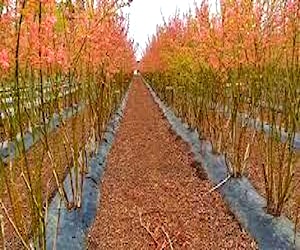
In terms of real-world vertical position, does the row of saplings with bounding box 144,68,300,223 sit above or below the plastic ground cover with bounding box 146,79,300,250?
above

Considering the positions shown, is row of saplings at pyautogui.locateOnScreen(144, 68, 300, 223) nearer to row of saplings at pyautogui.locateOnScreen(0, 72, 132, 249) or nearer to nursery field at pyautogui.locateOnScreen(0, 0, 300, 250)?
nursery field at pyautogui.locateOnScreen(0, 0, 300, 250)

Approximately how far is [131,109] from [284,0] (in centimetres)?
1606

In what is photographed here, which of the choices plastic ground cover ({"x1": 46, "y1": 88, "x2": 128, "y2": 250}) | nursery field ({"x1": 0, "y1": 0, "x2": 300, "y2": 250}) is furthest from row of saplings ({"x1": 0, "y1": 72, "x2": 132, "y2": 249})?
plastic ground cover ({"x1": 46, "y1": 88, "x2": 128, "y2": 250})

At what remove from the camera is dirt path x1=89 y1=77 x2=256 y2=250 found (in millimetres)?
5824

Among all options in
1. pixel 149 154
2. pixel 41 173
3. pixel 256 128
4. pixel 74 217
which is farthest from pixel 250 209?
pixel 149 154

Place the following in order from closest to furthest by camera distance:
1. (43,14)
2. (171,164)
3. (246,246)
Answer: (43,14)
(246,246)
(171,164)

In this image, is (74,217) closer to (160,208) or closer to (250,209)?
(160,208)

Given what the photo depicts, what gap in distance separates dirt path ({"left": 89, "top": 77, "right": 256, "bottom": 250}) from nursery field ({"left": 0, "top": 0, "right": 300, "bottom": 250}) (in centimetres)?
2

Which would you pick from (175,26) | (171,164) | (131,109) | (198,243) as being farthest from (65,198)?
(131,109)

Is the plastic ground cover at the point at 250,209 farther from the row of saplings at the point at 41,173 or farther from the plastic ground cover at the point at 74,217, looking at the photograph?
the row of saplings at the point at 41,173

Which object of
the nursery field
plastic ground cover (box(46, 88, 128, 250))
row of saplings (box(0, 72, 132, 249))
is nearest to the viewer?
row of saplings (box(0, 72, 132, 249))

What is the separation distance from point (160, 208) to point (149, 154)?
4.01 m

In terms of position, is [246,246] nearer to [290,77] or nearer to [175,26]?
[290,77]

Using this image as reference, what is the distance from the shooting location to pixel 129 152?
36.9 feet
